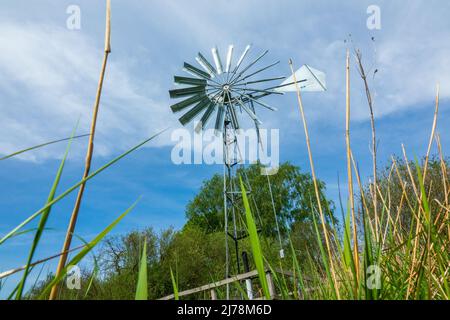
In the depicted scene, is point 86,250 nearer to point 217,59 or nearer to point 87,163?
point 87,163

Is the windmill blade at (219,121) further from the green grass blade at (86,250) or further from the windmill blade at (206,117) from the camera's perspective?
the green grass blade at (86,250)

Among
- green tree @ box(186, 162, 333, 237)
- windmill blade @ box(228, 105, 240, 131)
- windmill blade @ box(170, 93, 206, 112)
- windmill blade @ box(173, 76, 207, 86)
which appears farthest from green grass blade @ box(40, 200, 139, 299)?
green tree @ box(186, 162, 333, 237)

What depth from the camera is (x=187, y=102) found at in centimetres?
1270

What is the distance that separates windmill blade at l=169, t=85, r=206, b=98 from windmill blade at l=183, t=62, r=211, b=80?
0.38 metres

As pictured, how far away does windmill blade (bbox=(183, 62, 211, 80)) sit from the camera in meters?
13.0

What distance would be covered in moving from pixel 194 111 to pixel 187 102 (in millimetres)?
395

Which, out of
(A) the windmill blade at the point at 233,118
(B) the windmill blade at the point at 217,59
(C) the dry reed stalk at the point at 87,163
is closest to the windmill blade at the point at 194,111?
(A) the windmill blade at the point at 233,118

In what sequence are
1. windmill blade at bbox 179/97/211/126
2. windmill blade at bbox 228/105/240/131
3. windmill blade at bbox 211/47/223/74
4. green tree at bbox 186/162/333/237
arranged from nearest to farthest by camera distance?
1. windmill blade at bbox 228/105/240/131
2. windmill blade at bbox 179/97/211/126
3. windmill blade at bbox 211/47/223/74
4. green tree at bbox 186/162/333/237

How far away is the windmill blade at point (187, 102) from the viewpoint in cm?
1262

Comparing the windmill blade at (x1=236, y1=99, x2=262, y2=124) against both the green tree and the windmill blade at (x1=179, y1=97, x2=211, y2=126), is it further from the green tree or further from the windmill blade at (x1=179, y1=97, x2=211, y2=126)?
the green tree

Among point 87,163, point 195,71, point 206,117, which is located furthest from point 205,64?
point 87,163
